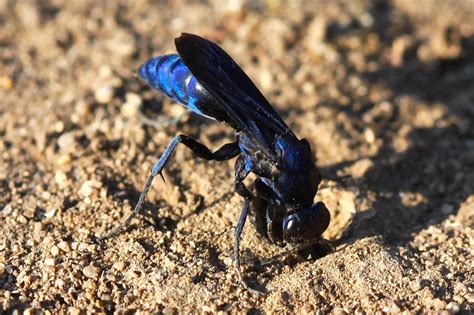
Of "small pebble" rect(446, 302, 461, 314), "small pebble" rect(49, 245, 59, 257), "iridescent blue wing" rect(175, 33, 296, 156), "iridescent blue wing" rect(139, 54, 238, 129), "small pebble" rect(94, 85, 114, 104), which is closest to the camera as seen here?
"small pebble" rect(446, 302, 461, 314)

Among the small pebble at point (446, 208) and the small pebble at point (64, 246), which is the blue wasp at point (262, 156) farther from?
the small pebble at point (446, 208)

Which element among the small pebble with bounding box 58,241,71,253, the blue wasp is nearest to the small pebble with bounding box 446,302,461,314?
the blue wasp

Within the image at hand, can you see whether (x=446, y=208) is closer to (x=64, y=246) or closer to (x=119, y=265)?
(x=119, y=265)

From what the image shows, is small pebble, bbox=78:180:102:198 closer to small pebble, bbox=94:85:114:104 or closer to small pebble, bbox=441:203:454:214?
small pebble, bbox=94:85:114:104

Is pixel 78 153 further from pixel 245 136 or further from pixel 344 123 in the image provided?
pixel 344 123

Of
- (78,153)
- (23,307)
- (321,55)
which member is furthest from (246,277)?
(321,55)

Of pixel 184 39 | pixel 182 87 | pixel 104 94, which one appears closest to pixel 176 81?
pixel 182 87
